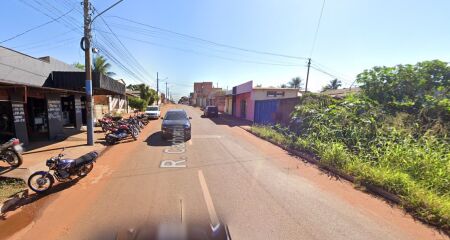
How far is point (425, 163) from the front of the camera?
5.63m

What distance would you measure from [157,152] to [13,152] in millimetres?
4169

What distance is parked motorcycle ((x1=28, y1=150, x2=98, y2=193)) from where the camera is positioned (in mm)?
4867

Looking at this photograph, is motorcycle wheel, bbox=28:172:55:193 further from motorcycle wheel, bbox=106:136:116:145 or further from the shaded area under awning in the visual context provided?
the shaded area under awning

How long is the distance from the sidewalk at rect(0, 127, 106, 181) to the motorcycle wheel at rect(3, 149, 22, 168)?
5.8 inches

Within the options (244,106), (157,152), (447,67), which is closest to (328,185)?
(157,152)

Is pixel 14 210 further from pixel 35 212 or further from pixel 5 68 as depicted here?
pixel 5 68

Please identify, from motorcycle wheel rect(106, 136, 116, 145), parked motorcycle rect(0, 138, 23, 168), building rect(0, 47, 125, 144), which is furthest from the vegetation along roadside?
building rect(0, 47, 125, 144)

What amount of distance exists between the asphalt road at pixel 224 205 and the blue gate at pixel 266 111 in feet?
30.2

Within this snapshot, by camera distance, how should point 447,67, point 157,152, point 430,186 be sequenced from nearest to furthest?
point 430,186 → point 157,152 → point 447,67

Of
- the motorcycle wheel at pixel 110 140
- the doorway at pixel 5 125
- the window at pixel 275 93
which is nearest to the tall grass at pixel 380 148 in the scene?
the motorcycle wheel at pixel 110 140

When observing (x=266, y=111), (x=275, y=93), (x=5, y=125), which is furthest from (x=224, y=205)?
(x=275, y=93)

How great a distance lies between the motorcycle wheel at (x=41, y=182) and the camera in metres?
4.81

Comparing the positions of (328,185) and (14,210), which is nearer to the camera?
(14,210)

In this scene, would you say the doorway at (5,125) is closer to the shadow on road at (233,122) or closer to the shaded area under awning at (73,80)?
the shaded area under awning at (73,80)
